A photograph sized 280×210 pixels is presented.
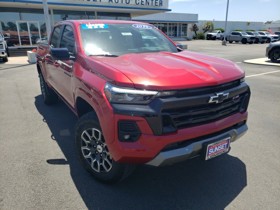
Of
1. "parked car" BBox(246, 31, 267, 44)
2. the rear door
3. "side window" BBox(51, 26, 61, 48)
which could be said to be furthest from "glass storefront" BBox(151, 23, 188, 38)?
the rear door

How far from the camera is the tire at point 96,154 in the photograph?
9.08ft

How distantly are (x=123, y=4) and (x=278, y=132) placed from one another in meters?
22.8

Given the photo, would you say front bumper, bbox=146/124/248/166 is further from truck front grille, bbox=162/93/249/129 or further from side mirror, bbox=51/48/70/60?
side mirror, bbox=51/48/70/60

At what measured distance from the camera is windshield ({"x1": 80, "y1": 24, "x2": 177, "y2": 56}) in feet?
11.6

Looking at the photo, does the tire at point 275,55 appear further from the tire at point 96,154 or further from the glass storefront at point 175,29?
the glass storefront at point 175,29

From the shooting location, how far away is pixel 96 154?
3.02m

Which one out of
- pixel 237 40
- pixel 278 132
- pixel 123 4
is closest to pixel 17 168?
pixel 278 132

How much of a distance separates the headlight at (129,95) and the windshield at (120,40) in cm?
112

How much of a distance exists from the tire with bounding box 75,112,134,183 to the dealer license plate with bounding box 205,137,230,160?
0.83 metres

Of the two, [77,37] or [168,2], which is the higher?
[168,2]

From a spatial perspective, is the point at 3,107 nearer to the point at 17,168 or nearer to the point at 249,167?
the point at 17,168

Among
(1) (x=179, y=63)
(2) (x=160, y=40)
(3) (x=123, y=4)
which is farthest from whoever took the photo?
(3) (x=123, y=4)

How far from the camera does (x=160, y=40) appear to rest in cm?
429

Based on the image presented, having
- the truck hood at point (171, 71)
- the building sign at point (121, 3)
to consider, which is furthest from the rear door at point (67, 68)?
the building sign at point (121, 3)
